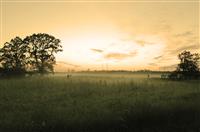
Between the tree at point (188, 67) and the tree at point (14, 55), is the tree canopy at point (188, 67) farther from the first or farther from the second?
the tree at point (14, 55)

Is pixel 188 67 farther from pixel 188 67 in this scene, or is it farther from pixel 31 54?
pixel 31 54

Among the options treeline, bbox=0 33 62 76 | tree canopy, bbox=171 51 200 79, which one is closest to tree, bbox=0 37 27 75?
treeline, bbox=0 33 62 76

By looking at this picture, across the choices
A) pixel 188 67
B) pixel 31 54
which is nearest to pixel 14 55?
pixel 31 54

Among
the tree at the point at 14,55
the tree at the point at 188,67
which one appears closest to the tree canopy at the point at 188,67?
the tree at the point at 188,67

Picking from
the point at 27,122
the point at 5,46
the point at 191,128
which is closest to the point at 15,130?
the point at 27,122

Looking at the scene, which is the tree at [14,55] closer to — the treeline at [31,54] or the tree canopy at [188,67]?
the treeline at [31,54]

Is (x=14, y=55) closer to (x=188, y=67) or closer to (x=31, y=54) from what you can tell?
(x=31, y=54)

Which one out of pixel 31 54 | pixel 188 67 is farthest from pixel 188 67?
pixel 31 54

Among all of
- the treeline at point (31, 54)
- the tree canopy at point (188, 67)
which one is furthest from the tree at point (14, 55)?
the tree canopy at point (188, 67)

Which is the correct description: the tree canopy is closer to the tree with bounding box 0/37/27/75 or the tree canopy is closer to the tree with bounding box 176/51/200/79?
the tree with bounding box 176/51/200/79

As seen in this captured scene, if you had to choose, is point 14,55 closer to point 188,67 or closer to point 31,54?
point 31,54

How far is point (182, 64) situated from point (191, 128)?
3817 centimetres

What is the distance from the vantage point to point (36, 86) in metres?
24.0

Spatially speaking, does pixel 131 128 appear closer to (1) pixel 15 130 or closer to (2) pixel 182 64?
(1) pixel 15 130
